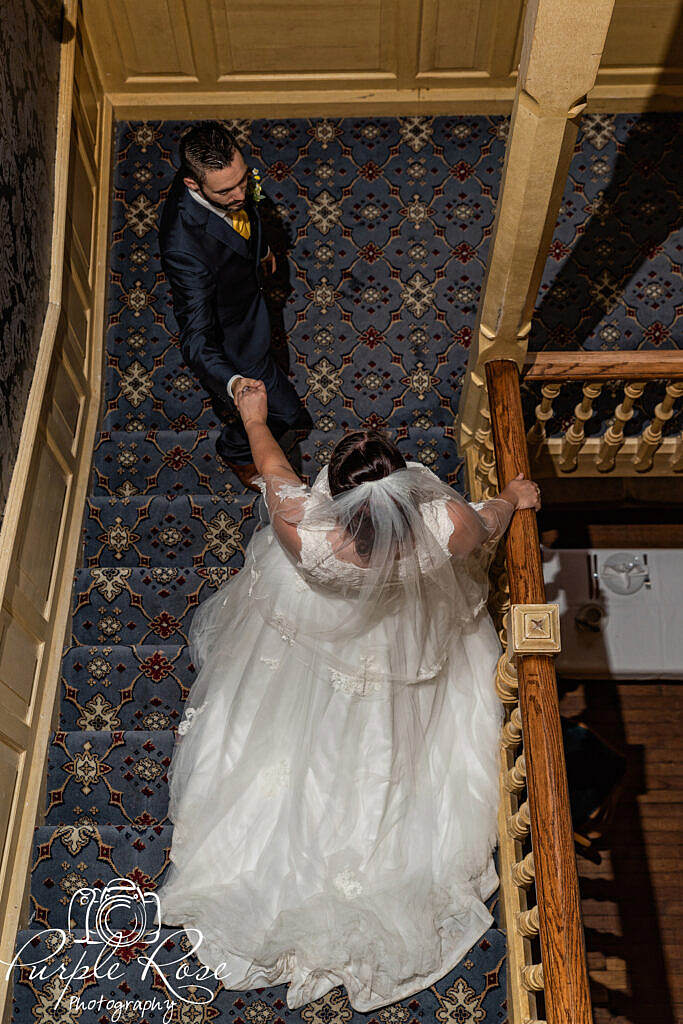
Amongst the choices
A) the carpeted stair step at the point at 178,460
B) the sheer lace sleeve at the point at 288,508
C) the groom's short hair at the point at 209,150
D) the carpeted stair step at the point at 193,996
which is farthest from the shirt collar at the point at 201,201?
the carpeted stair step at the point at 193,996

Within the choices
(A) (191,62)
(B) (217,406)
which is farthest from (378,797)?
(A) (191,62)

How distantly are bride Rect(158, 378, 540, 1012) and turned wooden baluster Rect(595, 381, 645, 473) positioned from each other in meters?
1.09

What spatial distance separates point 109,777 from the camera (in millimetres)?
3762

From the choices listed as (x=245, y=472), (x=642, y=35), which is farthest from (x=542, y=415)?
(x=642, y=35)

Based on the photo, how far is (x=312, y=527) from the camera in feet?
9.32

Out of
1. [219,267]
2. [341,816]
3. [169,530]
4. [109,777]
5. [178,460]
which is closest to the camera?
[341,816]

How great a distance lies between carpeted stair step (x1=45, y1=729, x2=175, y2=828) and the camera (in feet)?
12.2

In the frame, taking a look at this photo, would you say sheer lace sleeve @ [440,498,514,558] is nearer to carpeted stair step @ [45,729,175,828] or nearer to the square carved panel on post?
the square carved panel on post

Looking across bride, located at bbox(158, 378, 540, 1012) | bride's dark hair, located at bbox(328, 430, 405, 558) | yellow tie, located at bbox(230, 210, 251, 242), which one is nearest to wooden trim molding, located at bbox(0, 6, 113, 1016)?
bride, located at bbox(158, 378, 540, 1012)

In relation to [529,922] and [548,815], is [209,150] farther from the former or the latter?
[529,922]

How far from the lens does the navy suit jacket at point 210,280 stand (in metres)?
3.78

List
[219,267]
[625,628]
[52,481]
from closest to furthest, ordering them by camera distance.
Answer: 1. [219,267]
2. [52,481]
3. [625,628]

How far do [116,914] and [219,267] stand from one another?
2404 millimetres

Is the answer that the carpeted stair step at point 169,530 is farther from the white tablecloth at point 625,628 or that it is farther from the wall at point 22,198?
the white tablecloth at point 625,628
